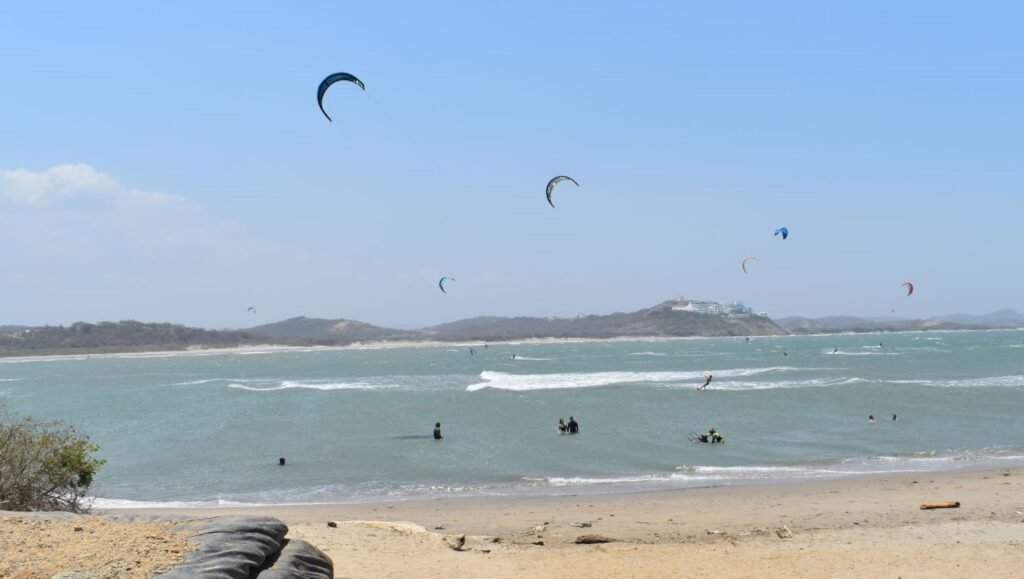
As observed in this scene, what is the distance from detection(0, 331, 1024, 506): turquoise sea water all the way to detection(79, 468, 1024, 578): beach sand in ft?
6.94

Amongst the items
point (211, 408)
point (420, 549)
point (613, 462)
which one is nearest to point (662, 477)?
point (613, 462)

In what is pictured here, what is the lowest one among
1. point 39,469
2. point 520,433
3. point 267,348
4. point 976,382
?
point 520,433

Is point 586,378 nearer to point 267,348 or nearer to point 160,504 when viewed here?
point 160,504

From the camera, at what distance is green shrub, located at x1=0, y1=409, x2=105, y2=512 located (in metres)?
10.3

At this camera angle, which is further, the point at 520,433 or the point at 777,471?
the point at 520,433

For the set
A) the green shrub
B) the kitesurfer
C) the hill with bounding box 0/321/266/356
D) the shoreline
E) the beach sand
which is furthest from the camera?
the hill with bounding box 0/321/266/356

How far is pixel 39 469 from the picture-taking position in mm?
10711

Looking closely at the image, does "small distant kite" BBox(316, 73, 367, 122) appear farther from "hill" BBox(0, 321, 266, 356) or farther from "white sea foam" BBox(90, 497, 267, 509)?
"hill" BBox(0, 321, 266, 356)

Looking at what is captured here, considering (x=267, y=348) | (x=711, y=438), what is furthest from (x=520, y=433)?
(x=267, y=348)

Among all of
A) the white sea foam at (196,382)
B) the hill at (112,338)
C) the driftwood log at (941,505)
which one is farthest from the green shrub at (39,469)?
the hill at (112,338)

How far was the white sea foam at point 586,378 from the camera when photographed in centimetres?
4850

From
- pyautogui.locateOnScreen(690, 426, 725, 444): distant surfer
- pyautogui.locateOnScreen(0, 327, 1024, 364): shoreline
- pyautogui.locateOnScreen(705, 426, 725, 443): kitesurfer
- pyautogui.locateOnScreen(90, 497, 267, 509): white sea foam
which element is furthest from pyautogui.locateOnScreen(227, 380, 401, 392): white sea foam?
pyautogui.locateOnScreen(0, 327, 1024, 364): shoreline

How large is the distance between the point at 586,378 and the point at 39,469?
44.6m

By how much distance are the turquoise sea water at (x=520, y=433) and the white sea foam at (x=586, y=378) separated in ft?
1.55
